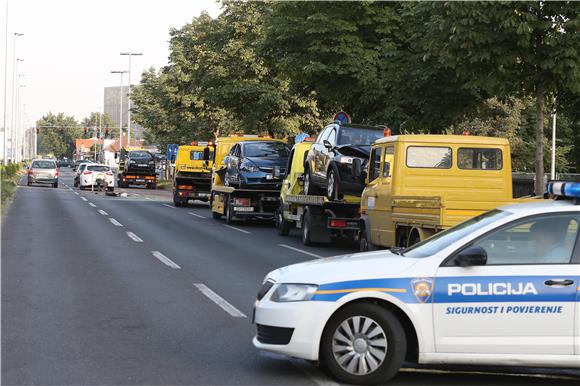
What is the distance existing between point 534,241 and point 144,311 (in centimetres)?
499

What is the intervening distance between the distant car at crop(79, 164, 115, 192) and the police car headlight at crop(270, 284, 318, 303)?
44291mm

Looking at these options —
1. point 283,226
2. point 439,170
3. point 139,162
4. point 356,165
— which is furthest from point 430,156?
point 139,162

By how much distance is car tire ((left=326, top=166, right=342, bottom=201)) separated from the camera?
18.6 meters

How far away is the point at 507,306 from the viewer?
6.59 meters

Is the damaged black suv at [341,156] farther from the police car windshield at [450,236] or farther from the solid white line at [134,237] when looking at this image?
the police car windshield at [450,236]

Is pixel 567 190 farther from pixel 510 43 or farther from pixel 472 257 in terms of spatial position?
pixel 510 43

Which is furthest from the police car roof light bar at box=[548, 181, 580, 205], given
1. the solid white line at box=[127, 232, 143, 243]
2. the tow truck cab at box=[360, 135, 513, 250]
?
the solid white line at box=[127, 232, 143, 243]

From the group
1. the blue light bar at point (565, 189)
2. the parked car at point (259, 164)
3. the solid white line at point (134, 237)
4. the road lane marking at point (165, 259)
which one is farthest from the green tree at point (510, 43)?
the blue light bar at point (565, 189)

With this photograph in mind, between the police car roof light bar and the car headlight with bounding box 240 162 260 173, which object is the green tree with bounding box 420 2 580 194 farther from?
the police car roof light bar

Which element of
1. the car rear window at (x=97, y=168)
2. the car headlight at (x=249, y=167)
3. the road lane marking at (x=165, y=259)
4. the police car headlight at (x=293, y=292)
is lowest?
the road lane marking at (x=165, y=259)

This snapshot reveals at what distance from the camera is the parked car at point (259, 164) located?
2547 cm

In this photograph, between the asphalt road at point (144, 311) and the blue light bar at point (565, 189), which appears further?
the asphalt road at point (144, 311)

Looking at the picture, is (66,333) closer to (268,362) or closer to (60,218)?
(268,362)

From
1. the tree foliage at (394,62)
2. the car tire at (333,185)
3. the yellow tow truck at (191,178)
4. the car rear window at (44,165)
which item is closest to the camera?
the tree foliage at (394,62)
